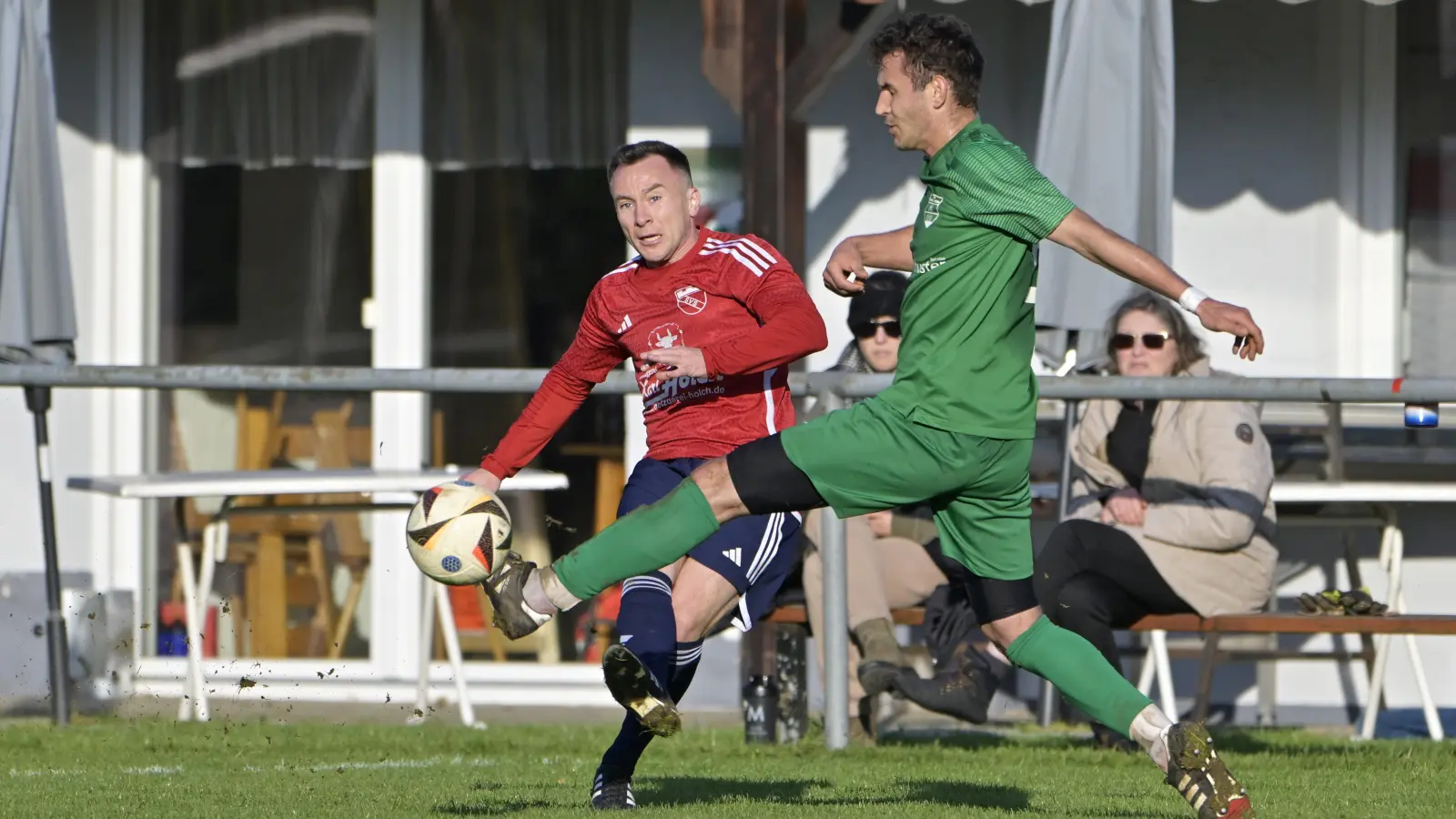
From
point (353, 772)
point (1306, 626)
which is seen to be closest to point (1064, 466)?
point (1306, 626)

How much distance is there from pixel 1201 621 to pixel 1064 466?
1.19 meters

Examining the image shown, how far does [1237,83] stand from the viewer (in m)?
9.90

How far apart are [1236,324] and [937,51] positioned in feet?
3.26

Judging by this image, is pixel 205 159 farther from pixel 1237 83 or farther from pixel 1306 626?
pixel 1306 626

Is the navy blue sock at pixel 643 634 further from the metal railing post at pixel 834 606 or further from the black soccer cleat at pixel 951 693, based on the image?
the black soccer cleat at pixel 951 693

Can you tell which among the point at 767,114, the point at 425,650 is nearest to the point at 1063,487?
the point at 767,114

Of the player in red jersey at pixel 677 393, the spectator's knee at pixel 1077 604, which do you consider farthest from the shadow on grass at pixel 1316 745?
the player in red jersey at pixel 677 393

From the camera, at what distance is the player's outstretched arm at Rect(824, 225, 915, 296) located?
5.23 metres

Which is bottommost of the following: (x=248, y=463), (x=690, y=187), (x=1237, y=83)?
(x=248, y=463)

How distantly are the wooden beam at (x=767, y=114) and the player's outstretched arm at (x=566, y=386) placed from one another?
2803 mm

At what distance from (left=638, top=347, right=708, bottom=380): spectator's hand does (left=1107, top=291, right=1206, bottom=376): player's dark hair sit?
325 centimetres

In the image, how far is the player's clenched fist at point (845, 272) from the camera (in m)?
5.22

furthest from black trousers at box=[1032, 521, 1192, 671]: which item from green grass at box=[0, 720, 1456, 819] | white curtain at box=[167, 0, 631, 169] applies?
white curtain at box=[167, 0, 631, 169]

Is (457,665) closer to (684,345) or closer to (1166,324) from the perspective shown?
(1166,324)
